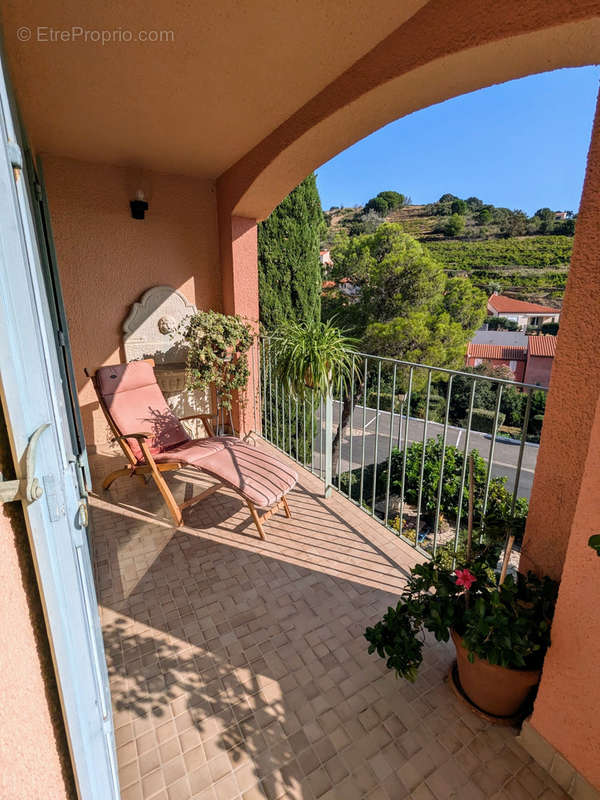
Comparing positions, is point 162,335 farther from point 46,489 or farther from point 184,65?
point 46,489

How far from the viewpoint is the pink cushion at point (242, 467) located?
254cm

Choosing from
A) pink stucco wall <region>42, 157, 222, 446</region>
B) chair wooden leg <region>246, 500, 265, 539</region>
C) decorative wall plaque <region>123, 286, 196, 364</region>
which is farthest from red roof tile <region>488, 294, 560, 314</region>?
chair wooden leg <region>246, 500, 265, 539</region>

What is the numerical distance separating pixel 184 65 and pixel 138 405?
2340mm

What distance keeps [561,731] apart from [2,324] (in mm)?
1905

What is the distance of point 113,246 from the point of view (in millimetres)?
3693

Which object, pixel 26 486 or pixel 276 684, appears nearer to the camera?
pixel 26 486

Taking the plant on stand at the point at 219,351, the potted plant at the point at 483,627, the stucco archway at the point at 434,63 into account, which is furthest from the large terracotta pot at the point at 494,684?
the plant on stand at the point at 219,351

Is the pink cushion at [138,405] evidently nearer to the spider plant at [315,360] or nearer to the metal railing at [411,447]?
the metal railing at [411,447]

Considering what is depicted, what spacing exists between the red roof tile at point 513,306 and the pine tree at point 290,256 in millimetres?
31137

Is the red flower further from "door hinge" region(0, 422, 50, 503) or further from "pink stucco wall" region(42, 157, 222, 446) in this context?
"pink stucco wall" region(42, 157, 222, 446)

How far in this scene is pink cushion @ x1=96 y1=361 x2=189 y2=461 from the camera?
3146mm

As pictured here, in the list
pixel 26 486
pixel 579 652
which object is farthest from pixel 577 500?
pixel 26 486

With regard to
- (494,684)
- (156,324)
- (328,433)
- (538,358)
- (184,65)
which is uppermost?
(184,65)

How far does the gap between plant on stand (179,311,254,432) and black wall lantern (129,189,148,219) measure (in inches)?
40.4
